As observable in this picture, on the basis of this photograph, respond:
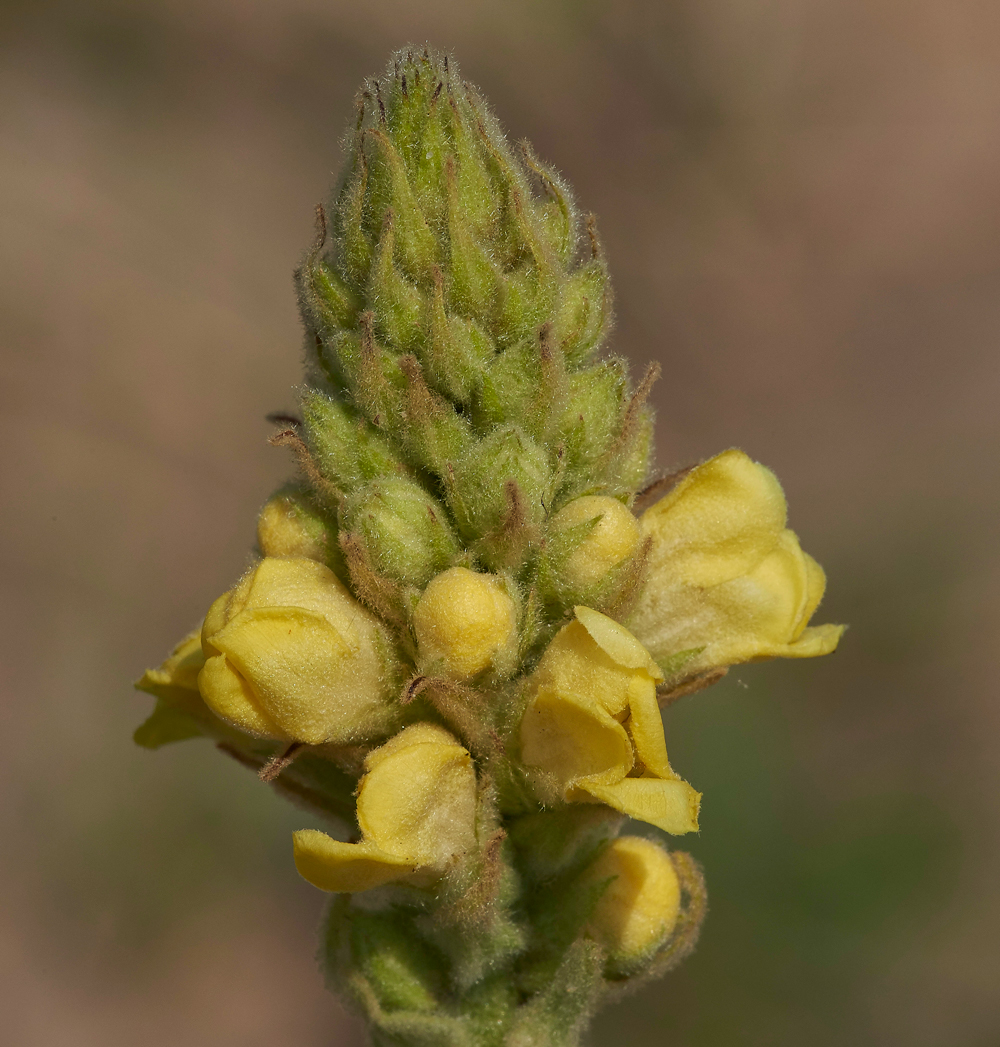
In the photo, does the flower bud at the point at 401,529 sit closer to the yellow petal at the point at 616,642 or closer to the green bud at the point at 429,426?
the green bud at the point at 429,426

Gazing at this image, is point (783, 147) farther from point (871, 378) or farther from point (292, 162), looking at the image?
point (292, 162)

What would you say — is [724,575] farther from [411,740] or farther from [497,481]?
[411,740]

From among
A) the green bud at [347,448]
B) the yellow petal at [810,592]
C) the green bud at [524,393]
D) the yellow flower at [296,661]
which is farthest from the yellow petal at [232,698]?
the yellow petal at [810,592]

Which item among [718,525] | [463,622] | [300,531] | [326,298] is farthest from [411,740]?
[326,298]

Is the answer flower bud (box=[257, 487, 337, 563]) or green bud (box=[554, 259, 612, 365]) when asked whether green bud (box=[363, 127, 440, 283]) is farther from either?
flower bud (box=[257, 487, 337, 563])

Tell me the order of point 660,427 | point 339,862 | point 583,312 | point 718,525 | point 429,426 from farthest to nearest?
point 660,427 < point 718,525 < point 583,312 < point 429,426 < point 339,862

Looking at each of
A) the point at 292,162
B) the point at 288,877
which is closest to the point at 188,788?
the point at 288,877
